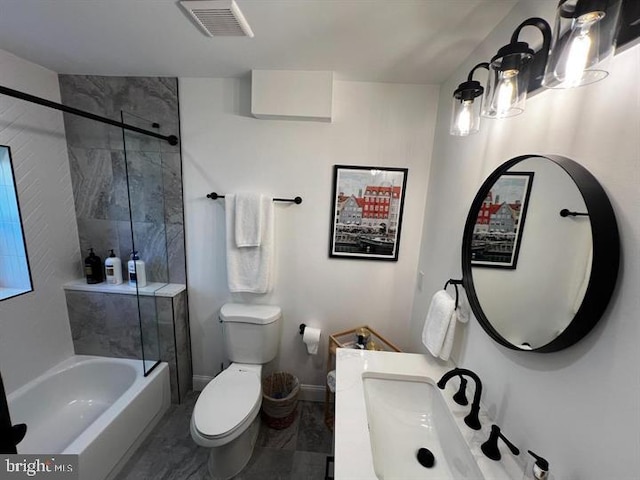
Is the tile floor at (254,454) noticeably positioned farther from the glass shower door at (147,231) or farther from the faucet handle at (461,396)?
the faucet handle at (461,396)

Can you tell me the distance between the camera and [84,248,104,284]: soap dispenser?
190 centimetres

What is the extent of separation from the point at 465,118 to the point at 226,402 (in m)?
1.90

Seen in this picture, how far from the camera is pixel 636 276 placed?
0.56m

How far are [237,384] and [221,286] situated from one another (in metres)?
0.69

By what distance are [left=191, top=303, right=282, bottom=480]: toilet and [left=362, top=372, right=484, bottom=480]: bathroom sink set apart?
78 cm

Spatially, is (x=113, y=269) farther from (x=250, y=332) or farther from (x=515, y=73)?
(x=515, y=73)

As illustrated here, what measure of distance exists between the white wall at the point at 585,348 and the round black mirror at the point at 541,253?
0.03 metres

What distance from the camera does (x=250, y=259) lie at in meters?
1.86

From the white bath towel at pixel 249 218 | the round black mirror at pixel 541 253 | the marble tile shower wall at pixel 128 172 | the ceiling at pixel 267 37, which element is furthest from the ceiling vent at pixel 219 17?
the round black mirror at pixel 541 253

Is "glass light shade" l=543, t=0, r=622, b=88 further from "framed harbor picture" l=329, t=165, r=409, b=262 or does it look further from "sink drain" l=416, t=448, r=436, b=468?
"sink drain" l=416, t=448, r=436, b=468

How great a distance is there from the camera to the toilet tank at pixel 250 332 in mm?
1835

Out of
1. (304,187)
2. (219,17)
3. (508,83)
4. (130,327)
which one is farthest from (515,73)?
(130,327)

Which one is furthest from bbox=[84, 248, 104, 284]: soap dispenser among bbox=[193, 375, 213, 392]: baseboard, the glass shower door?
bbox=[193, 375, 213, 392]: baseboard

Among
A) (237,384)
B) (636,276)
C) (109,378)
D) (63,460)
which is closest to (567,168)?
(636,276)
